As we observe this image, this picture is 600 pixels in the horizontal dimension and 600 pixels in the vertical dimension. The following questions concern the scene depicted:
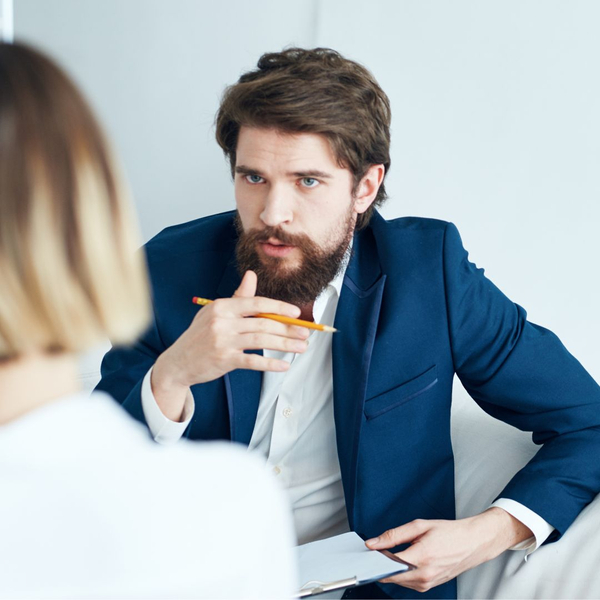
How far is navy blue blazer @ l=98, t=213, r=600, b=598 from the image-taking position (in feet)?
4.84

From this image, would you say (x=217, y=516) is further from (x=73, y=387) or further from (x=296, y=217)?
(x=296, y=217)

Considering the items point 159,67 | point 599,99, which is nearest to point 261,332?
point 599,99

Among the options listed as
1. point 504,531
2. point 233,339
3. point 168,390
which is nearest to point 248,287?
point 233,339

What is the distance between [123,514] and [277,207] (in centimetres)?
96

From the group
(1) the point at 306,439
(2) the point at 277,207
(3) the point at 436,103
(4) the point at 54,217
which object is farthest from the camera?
(3) the point at 436,103

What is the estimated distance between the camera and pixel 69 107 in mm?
590

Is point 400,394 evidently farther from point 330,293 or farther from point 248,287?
point 248,287

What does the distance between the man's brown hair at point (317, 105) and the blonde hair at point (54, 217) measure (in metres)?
0.92

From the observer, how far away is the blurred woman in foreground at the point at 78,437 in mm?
561

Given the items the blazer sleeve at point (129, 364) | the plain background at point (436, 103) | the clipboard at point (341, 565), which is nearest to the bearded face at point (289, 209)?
the blazer sleeve at point (129, 364)

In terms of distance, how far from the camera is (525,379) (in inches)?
58.9

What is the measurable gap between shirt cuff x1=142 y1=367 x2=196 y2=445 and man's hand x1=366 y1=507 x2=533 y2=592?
37 centimetres

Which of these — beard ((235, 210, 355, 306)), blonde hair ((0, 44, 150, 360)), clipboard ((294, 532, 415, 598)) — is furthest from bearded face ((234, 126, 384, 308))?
blonde hair ((0, 44, 150, 360))

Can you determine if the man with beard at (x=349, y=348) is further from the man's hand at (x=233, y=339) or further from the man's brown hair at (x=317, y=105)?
the man's hand at (x=233, y=339)
